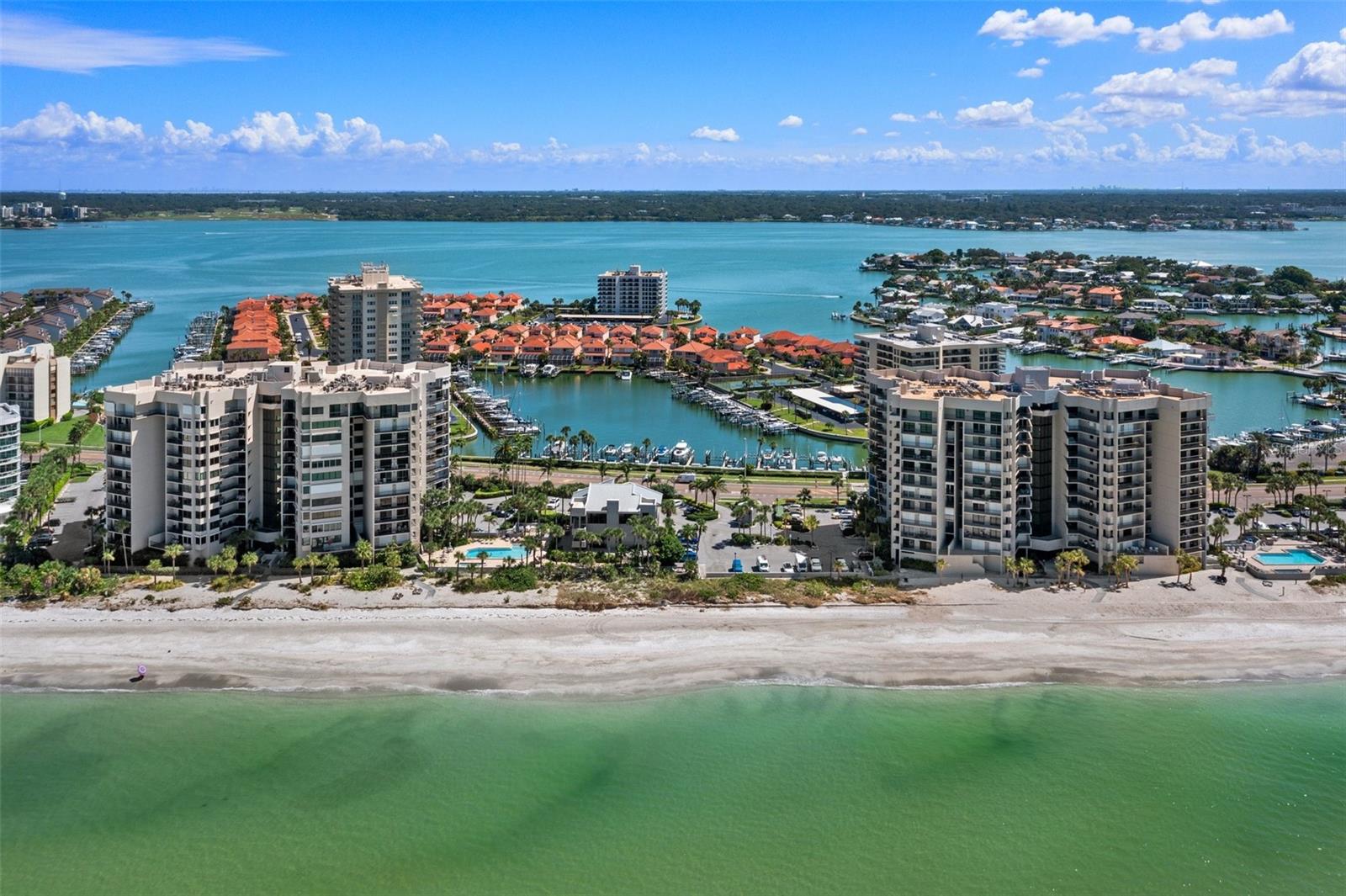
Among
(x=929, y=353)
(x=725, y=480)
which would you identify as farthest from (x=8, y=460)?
(x=929, y=353)

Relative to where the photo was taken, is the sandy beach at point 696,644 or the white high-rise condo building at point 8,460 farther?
the white high-rise condo building at point 8,460

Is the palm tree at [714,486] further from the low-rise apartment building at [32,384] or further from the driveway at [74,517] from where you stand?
the low-rise apartment building at [32,384]


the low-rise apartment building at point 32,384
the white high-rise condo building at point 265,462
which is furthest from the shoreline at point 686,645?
the low-rise apartment building at point 32,384

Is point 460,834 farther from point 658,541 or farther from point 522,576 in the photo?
point 658,541

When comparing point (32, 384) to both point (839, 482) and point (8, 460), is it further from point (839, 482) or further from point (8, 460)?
point (839, 482)

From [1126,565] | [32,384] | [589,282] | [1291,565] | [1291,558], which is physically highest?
[589,282]

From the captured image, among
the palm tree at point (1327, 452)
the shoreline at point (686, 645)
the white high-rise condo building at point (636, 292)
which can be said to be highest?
the white high-rise condo building at point (636, 292)
